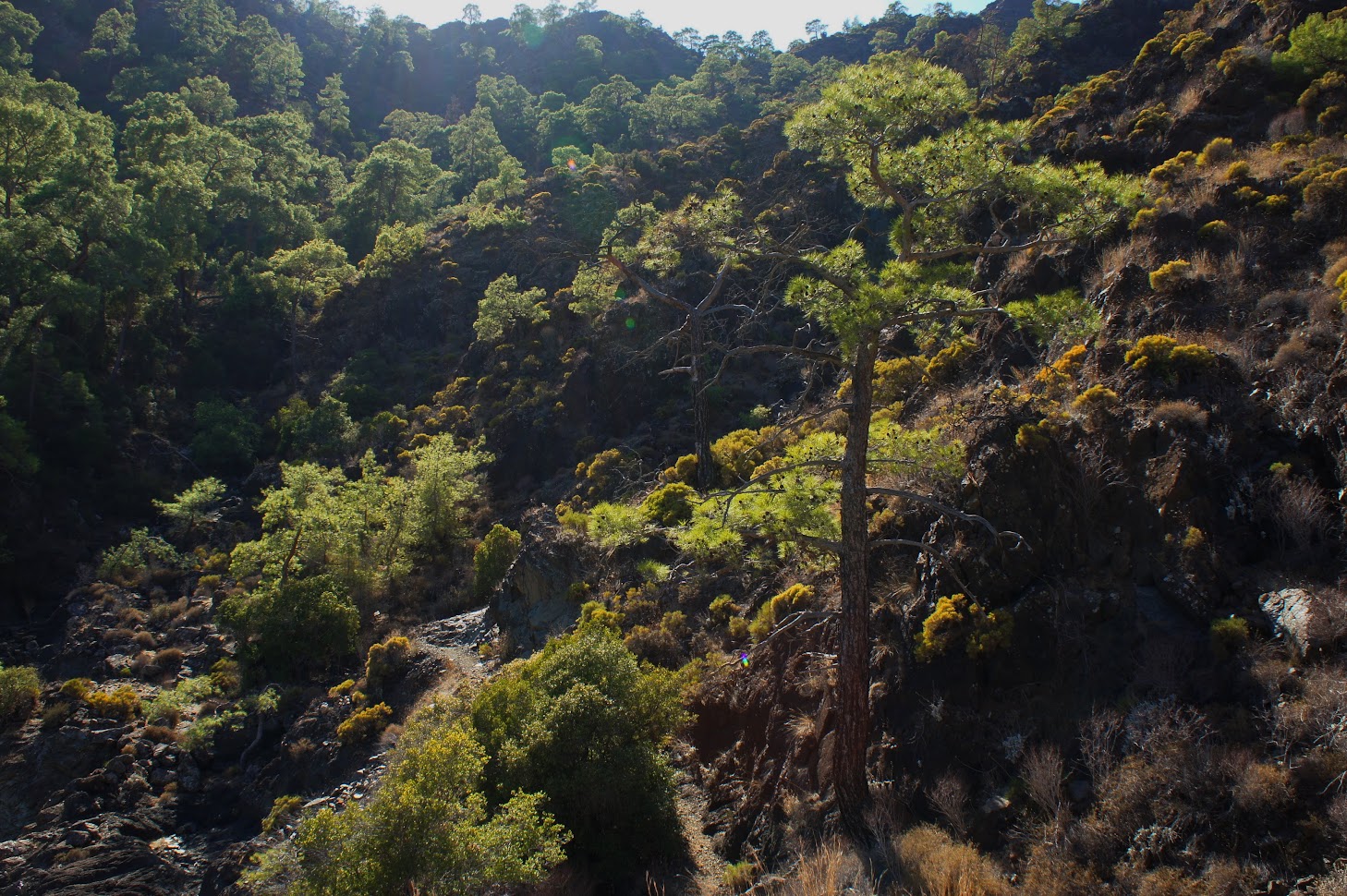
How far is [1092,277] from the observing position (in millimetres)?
15930

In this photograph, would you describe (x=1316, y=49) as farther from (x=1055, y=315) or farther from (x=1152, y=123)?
(x=1055, y=315)

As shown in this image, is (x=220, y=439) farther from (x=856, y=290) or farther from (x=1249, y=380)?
(x=1249, y=380)

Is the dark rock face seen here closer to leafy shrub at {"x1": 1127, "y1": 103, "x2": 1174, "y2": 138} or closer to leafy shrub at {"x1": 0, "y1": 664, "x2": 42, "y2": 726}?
leafy shrub at {"x1": 0, "y1": 664, "x2": 42, "y2": 726}

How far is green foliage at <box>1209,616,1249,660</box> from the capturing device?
8289 millimetres

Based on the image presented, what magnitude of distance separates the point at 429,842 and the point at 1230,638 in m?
9.50

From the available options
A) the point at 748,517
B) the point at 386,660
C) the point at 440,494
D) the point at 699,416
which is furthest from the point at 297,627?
the point at 748,517

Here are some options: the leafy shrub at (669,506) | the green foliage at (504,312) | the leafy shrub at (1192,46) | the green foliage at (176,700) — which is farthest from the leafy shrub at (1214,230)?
the green foliage at (504,312)

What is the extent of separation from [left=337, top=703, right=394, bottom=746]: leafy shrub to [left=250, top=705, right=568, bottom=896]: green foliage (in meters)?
8.08

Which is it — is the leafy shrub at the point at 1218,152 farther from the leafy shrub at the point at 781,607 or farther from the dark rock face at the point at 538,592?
the dark rock face at the point at 538,592

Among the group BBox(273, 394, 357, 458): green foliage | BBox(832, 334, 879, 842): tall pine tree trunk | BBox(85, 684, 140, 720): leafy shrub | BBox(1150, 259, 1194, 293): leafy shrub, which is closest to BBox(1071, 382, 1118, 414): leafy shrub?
BBox(1150, 259, 1194, 293): leafy shrub

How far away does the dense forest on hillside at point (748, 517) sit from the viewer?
8.55 m

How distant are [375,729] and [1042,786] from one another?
585 inches

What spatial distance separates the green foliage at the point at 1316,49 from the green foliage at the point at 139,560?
3661 cm

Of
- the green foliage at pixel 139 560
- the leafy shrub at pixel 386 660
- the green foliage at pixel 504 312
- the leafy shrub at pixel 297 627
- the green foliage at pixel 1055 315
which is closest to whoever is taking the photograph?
the green foliage at pixel 1055 315
